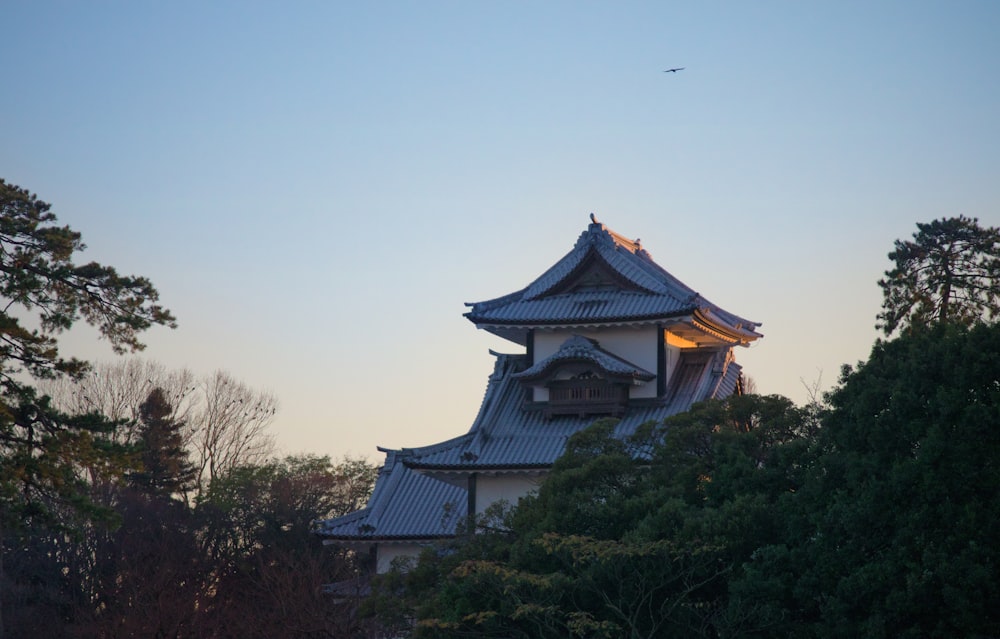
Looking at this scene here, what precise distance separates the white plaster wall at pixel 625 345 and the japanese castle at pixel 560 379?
0.02m

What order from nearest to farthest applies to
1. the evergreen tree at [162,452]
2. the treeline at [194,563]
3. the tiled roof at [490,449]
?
the tiled roof at [490,449]
the treeline at [194,563]
the evergreen tree at [162,452]

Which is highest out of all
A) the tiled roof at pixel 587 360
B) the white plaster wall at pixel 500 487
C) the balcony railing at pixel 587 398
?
the tiled roof at pixel 587 360

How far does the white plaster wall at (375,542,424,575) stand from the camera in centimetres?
2470

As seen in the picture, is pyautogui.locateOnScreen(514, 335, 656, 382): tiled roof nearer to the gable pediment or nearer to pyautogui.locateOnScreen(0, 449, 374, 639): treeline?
the gable pediment

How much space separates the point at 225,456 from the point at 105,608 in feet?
42.8

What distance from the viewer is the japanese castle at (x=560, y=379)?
23.4 m

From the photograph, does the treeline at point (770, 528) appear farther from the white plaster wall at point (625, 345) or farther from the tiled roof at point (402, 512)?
the tiled roof at point (402, 512)

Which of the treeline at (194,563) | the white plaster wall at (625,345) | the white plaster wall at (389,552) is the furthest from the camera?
the treeline at (194,563)

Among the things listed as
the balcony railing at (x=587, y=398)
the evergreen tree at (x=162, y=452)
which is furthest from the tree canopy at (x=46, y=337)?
the evergreen tree at (x=162, y=452)

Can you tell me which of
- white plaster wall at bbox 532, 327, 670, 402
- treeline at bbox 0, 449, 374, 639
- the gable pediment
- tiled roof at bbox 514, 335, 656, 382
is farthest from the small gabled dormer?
treeline at bbox 0, 449, 374, 639

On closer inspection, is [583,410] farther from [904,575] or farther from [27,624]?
[27,624]

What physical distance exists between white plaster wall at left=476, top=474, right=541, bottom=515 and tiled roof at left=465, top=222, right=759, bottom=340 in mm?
3250

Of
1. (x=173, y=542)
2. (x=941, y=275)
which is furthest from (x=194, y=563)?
(x=941, y=275)

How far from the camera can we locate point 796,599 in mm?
15234
